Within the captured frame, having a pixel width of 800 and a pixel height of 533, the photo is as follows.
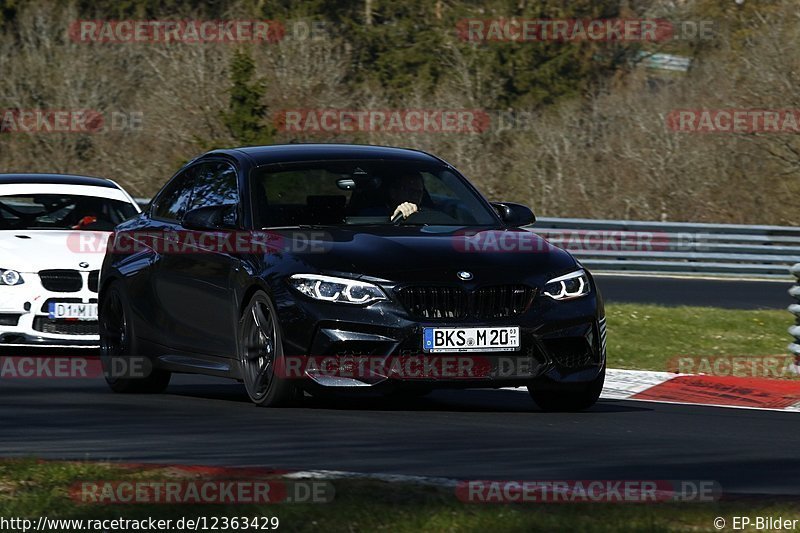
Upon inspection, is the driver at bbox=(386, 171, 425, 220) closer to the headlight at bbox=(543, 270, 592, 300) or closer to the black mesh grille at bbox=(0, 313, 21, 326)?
the headlight at bbox=(543, 270, 592, 300)

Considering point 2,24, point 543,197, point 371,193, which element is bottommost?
point 543,197

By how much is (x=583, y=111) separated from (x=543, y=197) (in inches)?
219

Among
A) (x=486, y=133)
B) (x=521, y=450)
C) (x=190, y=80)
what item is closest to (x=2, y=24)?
(x=190, y=80)

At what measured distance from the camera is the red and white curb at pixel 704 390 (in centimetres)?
1138

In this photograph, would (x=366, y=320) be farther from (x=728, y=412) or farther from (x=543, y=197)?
(x=543, y=197)

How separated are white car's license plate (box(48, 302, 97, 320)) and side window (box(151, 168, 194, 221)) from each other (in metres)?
1.98

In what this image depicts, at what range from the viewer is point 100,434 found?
28.1 feet

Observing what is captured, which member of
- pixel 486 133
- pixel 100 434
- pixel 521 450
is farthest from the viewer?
pixel 486 133

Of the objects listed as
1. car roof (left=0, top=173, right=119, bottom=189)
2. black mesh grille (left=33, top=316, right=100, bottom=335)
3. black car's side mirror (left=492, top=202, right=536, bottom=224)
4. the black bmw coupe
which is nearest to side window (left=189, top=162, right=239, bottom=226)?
the black bmw coupe

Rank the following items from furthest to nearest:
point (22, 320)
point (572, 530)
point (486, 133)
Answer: point (486, 133) < point (22, 320) < point (572, 530)

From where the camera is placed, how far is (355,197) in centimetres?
1026

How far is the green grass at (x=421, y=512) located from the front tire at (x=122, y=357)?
188 inches

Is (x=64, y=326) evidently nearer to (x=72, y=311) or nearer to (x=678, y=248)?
(x=72, y=311)

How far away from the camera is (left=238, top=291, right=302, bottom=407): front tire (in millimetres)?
9281
